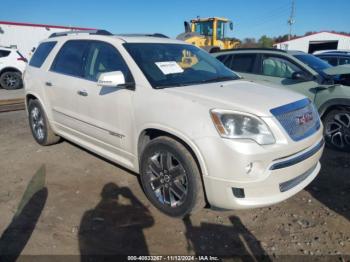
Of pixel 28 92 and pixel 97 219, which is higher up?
pixel 28 92

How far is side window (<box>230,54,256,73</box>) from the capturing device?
616 cm

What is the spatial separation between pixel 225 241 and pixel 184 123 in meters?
1.15

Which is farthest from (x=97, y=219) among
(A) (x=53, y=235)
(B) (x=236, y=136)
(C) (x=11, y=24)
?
(C) (x=11, y=24)

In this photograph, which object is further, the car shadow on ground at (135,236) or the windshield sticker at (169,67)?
the windshield sticker at (169,67)

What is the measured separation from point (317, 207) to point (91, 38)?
11.5ft

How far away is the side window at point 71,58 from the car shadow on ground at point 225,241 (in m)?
2.50

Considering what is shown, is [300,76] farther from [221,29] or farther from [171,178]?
[221,29]

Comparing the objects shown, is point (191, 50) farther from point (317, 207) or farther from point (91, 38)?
point (317, 207)

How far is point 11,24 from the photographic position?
57.1 feet

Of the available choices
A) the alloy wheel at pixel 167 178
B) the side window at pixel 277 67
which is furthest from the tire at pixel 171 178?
the side window at pixel 277 67

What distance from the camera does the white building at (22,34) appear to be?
17312mm

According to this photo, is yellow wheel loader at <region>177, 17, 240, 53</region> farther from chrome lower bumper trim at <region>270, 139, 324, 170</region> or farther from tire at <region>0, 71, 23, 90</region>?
chrome lower bumper trim at <region>270, 139, 324, 170</region>

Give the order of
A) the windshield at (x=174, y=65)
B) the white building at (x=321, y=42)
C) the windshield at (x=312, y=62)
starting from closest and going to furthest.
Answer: the windshield at (x=174, y=65) < the windshield at (x=312, y=62) < the white building at (x=321, y=42)

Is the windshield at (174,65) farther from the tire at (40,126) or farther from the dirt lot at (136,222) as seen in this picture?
the tire at (40,126)
